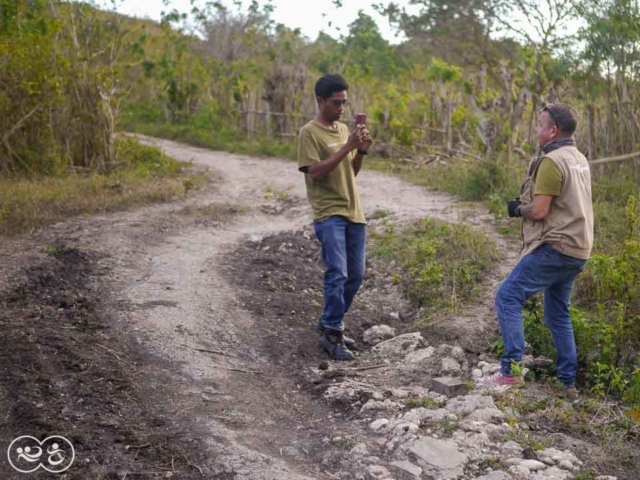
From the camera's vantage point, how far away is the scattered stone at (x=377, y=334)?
5458mm

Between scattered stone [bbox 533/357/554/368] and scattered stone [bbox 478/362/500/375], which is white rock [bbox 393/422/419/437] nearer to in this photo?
scattered stone [bbox 478/362/500/375]

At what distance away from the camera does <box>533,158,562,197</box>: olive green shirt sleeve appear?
13.0 feet

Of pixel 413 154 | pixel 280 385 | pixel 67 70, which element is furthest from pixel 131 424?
pixel 413 154

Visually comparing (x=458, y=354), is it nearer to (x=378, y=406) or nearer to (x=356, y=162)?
(x=378, y=406)

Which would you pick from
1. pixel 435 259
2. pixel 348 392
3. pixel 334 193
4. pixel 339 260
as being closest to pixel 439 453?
pixel 348 392

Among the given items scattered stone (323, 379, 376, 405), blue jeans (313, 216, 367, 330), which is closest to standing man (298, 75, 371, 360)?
blue jeans (313, 216, 367, 330)

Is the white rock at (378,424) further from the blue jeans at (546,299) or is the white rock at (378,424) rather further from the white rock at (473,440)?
the blue jeans at (546,299)

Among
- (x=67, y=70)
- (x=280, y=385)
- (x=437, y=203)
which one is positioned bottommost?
(x=280, y=385)

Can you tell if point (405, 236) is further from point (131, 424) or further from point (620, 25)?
point (131, 424)

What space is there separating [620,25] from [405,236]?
125 inches

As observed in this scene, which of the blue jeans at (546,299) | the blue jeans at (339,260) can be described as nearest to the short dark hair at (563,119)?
the blue jeans at (546,299)

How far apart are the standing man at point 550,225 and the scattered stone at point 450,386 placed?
174mm

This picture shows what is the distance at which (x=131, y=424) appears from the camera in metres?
3.81

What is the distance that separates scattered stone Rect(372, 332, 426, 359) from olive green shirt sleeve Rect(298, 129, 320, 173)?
140 centimetres
